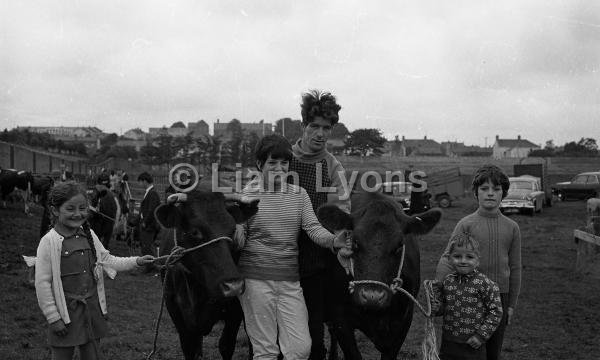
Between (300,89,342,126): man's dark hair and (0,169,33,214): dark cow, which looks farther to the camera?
(0,169,33,214): dark cow

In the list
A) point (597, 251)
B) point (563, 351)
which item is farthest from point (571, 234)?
point (563, 351)

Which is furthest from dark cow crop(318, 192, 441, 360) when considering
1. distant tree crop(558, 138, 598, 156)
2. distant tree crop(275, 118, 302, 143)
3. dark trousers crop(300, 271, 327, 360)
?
distant tree crop(558, 138, 598, 156)

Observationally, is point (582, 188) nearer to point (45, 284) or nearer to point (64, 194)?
point (64, 194)

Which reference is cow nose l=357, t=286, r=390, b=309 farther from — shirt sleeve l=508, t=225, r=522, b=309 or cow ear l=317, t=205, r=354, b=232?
shirt sleeve l=508, t=225, r=522, b=309

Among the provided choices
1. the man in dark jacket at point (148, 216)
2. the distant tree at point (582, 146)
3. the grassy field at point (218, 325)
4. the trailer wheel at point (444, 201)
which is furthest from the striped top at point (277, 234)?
the distant tree at point (582, 146)

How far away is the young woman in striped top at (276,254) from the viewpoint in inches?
182

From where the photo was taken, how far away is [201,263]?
468 centimetres

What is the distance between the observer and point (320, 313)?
539 centimetres

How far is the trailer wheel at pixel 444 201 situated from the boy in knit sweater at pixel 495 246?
3111cm

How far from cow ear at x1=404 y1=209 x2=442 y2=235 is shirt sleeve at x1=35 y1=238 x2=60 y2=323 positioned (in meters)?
2.89

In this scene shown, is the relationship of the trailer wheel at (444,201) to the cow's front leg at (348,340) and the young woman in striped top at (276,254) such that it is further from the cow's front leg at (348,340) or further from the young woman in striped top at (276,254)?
the young woman in striped top at (276,254)

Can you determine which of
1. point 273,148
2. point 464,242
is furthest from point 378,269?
point 273,148

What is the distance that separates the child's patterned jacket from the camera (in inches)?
176

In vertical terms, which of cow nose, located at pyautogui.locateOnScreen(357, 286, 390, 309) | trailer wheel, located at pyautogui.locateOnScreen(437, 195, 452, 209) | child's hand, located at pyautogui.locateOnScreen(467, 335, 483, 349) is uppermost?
cow nose, located at pyautogui.locateOnScreen(357, 286, 390, 309)
